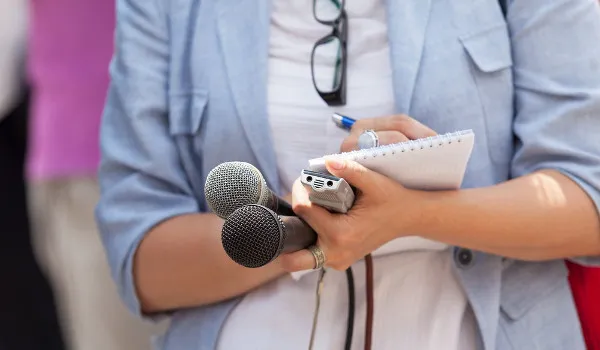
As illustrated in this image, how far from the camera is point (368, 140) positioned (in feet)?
3.05

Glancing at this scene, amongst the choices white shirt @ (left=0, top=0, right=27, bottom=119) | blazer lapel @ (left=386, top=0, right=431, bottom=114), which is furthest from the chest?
white shirt @ (left=0, top=0, right=27, bottom=119)

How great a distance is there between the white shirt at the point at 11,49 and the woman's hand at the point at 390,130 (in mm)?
724

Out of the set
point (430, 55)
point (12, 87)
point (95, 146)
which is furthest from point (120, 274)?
point (430, 55)

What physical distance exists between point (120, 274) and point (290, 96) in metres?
0.37

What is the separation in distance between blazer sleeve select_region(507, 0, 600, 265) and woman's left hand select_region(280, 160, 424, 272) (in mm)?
241

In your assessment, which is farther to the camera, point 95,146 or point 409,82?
point 95,146

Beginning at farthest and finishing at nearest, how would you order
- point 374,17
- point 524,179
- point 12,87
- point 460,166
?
point 12,87
point 374,17
point 524,179
point 460,166

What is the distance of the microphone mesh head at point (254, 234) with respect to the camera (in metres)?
0.68

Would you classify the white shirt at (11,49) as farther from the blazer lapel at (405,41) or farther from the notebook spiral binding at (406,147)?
the notebook spiral binding at (406,147)

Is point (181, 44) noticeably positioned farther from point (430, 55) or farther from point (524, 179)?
point (524, 179)

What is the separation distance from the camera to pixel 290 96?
1147mm

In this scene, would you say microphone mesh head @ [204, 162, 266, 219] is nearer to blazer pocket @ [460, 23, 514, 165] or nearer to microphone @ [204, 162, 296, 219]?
microphone @ [204, 162, 296, 219]

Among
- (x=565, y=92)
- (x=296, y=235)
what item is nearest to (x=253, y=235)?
(x=296, y=235)

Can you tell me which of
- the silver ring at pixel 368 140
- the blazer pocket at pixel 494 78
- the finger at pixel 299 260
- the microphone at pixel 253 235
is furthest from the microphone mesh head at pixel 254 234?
the blazer pocket at pixel 494 78
